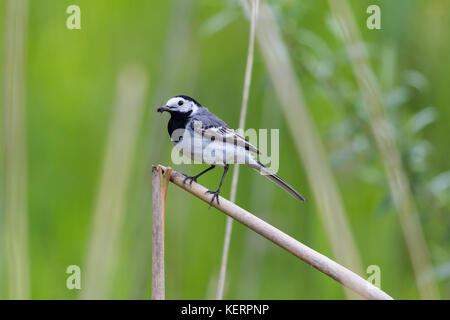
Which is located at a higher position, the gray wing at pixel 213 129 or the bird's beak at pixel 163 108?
the bird's beak at pixel 163 108

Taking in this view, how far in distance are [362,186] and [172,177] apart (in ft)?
6.14

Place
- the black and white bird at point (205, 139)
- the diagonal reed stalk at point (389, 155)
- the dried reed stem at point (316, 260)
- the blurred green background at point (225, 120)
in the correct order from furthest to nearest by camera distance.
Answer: the blurred green background at point (225, 120), the black and white bird at point (205, 139), the diagonal reed stalk at point (389, 155), the dried reed stem at point (316, 260)

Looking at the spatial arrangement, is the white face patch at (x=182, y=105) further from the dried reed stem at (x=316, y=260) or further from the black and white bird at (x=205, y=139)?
the dried reed stem at (x=316, y=260)

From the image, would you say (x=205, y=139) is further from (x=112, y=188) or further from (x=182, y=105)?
(x=112, y=188)

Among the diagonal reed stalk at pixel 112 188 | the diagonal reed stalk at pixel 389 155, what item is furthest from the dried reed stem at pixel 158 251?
the diagonal reed stalk at pixel 389 155

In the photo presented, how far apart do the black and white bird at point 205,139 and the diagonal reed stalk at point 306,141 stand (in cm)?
15

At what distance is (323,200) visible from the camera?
2.24 metres

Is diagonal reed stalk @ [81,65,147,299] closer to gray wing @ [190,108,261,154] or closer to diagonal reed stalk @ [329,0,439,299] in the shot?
gray wing @ [190,108,261,154]

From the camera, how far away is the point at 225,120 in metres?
Answer: 2.92

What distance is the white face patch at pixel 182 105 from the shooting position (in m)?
2.27

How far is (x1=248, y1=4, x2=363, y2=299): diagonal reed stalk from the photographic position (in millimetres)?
2194

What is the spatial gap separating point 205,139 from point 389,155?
756 millimetres

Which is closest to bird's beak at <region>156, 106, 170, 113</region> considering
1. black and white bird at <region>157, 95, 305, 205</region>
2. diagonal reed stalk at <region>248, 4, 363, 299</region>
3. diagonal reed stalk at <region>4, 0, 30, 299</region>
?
black and white bird at <region>157, 95, 305, 205</region>
